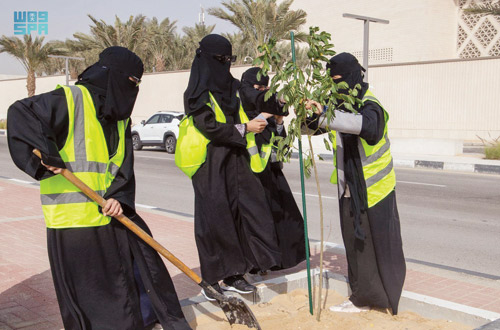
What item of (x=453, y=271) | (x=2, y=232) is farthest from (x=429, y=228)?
(x=2, y=232)

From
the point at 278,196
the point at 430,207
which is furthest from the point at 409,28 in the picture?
the point at 278,196

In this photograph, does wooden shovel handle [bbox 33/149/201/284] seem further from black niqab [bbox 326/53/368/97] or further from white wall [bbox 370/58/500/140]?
white wall [bbox 370/58/500/140]

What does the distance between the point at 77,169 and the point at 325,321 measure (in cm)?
187

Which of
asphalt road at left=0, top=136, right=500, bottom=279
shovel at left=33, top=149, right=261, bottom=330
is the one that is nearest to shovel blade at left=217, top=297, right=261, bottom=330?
shovel at left=33, top=149, right=261, bottom=330

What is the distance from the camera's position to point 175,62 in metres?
42.2

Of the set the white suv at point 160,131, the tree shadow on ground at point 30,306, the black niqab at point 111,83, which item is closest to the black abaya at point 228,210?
the black niqab at point 111,83

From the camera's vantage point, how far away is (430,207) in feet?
31.7

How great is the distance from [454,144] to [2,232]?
1523 centimetres

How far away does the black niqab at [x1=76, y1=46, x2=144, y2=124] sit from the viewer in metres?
3.24

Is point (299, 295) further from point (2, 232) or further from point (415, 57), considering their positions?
point (415, 57)

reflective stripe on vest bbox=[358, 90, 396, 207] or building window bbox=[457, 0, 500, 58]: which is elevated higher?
building window bbox=[457, 0, 500, 58]

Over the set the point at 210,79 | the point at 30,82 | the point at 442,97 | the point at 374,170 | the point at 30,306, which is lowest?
the point at 30,306

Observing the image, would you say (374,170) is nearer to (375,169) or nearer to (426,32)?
(375,169)

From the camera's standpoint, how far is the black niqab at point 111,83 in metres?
3.24
